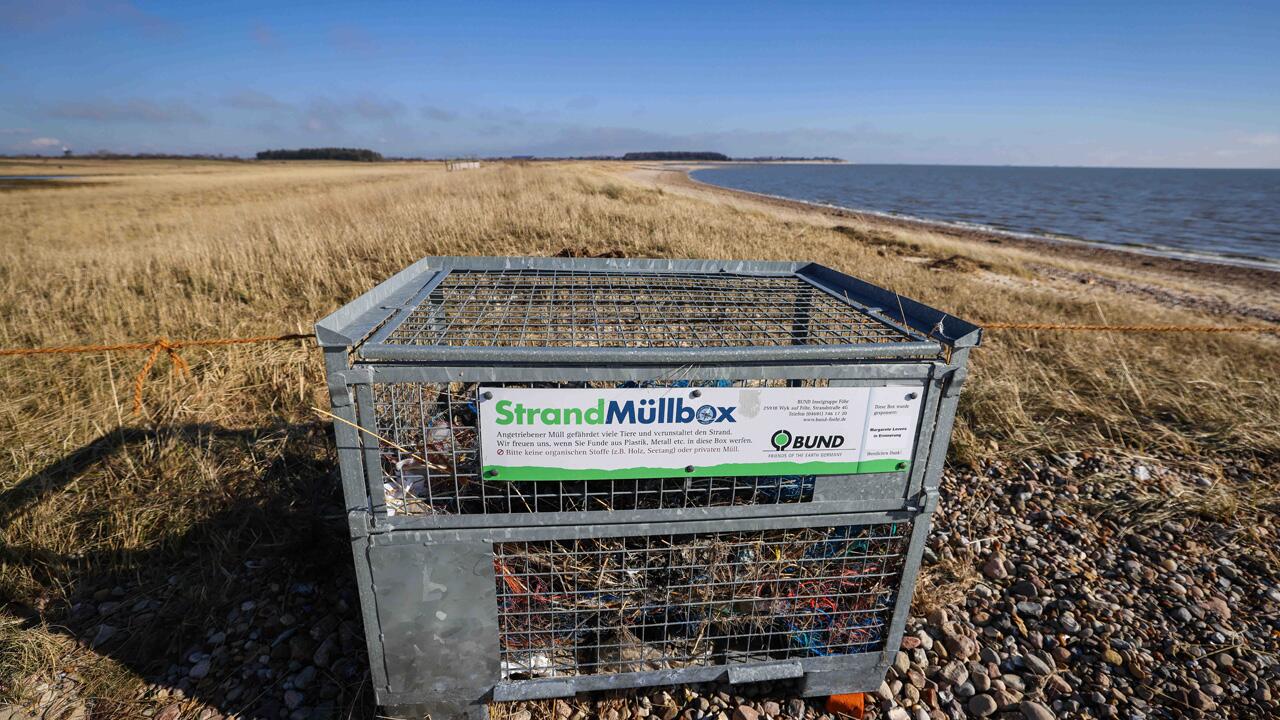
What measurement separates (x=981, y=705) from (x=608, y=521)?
6.18 feet

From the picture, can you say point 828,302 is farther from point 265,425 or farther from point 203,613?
point 265,425

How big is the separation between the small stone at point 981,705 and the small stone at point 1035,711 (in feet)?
0.38

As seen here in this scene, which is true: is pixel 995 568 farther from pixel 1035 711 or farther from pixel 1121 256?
pixel 1121 256

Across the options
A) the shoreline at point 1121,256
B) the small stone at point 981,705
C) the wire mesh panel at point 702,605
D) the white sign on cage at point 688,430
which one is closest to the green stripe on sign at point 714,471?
the white sign on cage at point 688,430

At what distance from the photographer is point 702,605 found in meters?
2.45

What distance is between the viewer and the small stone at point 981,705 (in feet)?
8.32

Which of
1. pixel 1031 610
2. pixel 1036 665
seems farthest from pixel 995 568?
pixel 1036 665

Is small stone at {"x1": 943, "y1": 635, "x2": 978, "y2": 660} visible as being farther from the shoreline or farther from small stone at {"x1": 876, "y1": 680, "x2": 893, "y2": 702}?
the shoreline

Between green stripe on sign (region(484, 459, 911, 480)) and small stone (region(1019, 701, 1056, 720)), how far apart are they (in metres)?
1.27

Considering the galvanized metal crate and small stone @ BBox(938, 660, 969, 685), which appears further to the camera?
small stone @ BBox(938, 660, 969, 685)

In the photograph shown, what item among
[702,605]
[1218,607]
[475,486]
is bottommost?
[1218,607]

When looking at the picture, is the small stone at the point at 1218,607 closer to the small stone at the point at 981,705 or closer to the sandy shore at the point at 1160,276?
the small stone at the point at 981,705

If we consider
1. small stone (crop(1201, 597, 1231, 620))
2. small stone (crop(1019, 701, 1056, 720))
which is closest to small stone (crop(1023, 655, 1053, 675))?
small stone (crop(1019, 701, 1056, 720))

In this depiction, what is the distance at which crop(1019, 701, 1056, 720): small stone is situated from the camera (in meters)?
2.47
